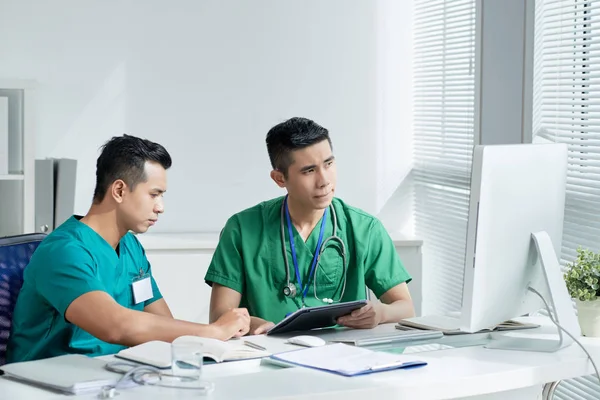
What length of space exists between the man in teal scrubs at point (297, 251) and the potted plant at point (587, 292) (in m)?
0.56

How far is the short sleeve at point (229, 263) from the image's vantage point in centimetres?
280

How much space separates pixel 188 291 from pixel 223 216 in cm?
52

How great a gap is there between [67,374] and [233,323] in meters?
0.53

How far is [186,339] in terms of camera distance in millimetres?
1980

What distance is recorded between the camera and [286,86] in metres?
4.43

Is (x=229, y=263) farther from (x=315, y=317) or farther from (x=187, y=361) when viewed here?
(x=187, y=361)

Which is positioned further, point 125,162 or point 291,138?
point 291,138

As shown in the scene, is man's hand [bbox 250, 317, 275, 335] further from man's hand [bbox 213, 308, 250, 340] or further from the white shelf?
the white shelf

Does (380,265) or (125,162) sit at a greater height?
(125,162)

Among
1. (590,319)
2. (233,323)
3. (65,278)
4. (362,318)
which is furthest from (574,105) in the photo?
(65,278)

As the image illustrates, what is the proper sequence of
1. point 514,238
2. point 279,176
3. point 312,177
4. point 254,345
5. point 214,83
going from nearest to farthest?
1. point 514,238
2. point 254,345
3. point 312,177
4. point 279,176
5. point 214,83

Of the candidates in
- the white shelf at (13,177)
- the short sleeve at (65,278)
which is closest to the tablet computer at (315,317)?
the short sleeve at (65,278)

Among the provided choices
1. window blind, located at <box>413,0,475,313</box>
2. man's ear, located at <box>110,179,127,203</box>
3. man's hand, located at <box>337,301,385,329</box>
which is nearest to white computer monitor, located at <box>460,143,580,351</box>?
man's hand, located at <box>337,301,385,329</box>

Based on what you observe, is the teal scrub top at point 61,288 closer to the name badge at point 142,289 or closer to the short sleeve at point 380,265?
the name badge at point 142,289
